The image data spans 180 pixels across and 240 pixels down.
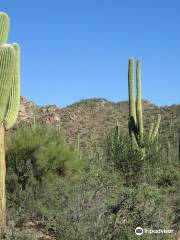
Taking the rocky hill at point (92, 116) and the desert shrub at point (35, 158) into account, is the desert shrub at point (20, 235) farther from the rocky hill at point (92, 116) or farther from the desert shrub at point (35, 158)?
the rocky hill at point (92, 116)

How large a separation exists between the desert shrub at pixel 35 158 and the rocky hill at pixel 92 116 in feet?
97.9

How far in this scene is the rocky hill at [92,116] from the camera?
5210 centimetres

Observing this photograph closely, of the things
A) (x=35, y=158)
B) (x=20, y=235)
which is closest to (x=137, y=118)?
(x=35, y=158)

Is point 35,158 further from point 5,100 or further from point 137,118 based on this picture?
point 137,118

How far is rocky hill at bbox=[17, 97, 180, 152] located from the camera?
2051 inches

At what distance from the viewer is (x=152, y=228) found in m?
11.1

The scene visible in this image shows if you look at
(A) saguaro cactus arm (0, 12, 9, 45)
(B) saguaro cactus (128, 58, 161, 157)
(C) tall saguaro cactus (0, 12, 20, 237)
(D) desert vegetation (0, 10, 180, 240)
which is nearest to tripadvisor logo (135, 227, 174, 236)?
(D) desert vegetation (0, 10, 180, 240)

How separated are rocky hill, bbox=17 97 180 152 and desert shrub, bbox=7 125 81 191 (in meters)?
29.8

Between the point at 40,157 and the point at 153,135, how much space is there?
35.2ft

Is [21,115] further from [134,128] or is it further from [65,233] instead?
[65,233]

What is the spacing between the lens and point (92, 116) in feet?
212

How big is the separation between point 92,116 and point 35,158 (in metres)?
49.0

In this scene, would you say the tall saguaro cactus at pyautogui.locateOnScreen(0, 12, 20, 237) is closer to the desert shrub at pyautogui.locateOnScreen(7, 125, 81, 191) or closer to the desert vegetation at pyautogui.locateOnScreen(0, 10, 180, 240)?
the desert vegetation at pyautogui.locateOnScreen(0, 10, 180, 240)

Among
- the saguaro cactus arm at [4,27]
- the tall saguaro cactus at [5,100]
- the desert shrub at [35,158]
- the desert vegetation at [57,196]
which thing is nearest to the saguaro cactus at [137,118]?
the desert vegetation at [57,196]
